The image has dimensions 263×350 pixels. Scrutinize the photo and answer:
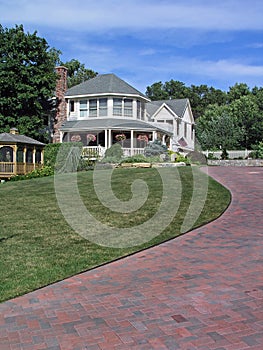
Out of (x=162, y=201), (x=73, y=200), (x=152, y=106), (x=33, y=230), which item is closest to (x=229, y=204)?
(x=162, y=201)

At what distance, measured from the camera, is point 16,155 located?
22.7m

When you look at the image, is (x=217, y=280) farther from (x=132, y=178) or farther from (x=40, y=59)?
(x=40, y=59)

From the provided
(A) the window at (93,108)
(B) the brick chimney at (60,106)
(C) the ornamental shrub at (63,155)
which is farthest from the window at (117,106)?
(C) the ornamental shrub at (63,155)

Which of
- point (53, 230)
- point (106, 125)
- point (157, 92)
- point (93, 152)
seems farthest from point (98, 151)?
point (157, 92)

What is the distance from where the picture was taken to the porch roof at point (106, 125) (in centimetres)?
2789

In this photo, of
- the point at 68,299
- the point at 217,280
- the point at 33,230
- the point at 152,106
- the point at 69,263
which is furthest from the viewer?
the point at 152,106

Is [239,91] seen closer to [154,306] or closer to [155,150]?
[155,150]

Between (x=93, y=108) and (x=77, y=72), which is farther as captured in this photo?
(x=77, y=72)

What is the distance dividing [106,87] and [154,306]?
89.7 feet

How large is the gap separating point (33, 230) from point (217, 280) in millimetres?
4322

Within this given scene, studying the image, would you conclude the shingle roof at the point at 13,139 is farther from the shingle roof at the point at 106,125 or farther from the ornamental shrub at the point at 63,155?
the shingle roof at the point at 106,125

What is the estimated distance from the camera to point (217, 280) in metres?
5.23

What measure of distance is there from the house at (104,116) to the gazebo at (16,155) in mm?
4568

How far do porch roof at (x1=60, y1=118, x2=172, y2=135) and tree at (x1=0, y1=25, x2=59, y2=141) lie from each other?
8.20ft
